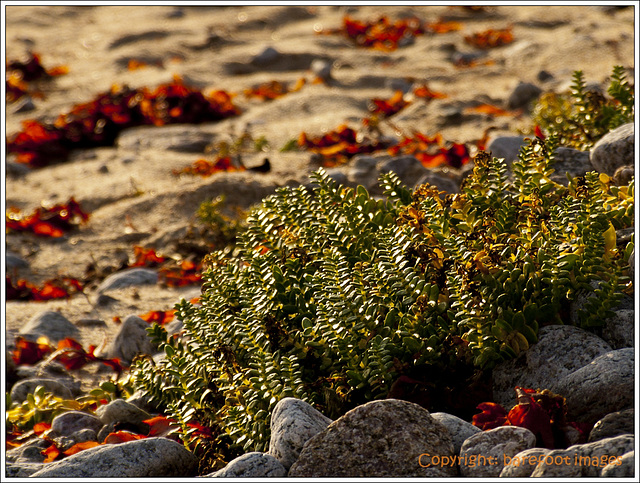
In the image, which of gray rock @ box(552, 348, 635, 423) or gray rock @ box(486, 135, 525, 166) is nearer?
gray rock @ box(552, 348, 635, 423)

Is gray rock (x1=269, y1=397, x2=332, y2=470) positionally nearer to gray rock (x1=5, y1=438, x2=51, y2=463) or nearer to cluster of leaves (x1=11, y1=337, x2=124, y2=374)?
gray rock (x1=5, y1=438, x2=51, y2=463)

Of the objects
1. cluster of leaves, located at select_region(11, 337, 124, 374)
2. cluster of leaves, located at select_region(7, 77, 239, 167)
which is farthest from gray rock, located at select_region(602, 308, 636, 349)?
cluster of leaves, located at select_region(7, 77, 239, 167)

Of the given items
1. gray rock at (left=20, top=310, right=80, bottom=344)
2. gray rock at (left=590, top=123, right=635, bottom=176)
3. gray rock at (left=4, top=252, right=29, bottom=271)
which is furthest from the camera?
gray rock at (left=4, top=252, right=29, bottom=271)

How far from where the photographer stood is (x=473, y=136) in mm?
6602

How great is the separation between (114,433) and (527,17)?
1019 cm

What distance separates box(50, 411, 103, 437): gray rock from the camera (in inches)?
140

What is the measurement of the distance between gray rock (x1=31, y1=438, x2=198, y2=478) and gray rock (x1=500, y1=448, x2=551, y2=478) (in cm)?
134

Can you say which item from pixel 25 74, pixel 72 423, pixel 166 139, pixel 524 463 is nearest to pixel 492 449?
pixel 524 463

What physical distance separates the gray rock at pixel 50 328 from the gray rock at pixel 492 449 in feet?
10.6

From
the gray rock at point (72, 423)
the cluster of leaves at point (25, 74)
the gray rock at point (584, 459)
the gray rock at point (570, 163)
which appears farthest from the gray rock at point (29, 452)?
the cluster of leaves at point (25, 74)

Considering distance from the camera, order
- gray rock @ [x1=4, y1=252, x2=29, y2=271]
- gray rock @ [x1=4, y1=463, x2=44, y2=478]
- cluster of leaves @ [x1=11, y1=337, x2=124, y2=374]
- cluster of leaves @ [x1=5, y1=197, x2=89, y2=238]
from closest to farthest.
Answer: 1. gray rock @ [x1=4, y1=463, x2=44, y2=478]
2. cluster of leaves @ [x1=11, y1=337, x2=124, y2=374]
3. gray rock @ [x1=4, y1=252, x2=29, y2=271]
4. cluster of leaves @ [x1=5, y1=197, x2=89, y2=238]

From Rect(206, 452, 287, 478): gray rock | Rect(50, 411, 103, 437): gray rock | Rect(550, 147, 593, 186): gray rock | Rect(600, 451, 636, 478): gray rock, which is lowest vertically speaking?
Rect(50, 411, 103, 437): gray rock

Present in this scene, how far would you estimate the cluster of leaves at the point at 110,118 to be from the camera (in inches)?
320

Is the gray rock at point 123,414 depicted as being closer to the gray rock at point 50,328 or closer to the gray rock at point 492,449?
the gray rock at point 50,328
